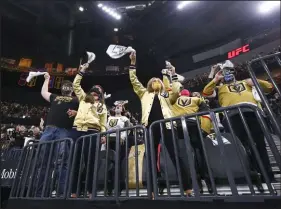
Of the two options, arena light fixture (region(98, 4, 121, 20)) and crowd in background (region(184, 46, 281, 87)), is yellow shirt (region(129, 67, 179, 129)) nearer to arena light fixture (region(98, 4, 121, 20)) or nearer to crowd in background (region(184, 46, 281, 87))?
crowd in background (region(184, 46, 281, 87))

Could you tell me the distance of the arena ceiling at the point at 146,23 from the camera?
14594 millimetres

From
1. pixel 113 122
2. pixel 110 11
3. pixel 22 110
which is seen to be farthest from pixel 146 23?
pixel 113 122

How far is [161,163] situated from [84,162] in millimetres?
1044

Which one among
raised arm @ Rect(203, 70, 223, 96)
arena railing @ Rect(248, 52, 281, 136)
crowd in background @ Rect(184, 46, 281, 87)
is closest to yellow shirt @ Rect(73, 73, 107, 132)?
raised arm @ Rect(203, 70, 223, 96)

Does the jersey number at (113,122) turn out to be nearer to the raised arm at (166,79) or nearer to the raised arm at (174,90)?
the raised arm at (166,79)

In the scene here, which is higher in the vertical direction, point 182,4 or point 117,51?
point 182,4

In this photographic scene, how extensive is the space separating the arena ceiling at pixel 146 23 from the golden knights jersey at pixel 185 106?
1259 cm

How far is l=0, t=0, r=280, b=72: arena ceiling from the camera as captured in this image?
1459 centimetres

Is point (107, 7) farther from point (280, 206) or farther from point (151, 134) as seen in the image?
point (280, 206)

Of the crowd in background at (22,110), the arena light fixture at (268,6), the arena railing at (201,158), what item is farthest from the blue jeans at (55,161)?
the arena light fixture at (268,6)

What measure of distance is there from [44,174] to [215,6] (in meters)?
14.1

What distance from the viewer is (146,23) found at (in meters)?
16.0

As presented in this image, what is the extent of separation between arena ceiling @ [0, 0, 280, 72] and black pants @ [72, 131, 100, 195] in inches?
518

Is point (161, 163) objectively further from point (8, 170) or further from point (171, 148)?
point (8, 170)
